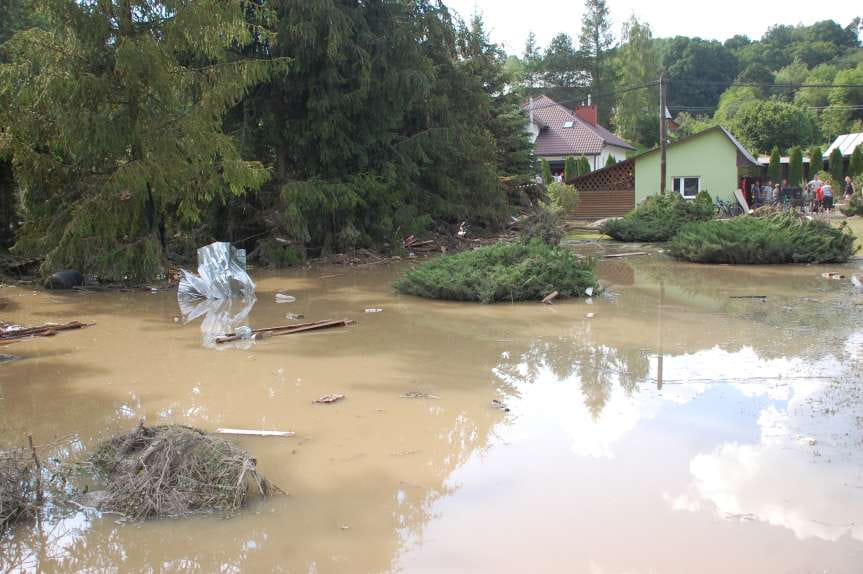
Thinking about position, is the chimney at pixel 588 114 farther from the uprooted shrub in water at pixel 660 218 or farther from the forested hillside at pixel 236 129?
the uprooted shrub in water at pixel 660 218

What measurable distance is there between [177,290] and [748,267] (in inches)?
508

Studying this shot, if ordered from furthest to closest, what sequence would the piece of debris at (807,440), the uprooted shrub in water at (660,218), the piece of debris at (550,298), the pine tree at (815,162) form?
the pine tree at (815,162) → the uprooted shrub in water at (660,218) → the piece of debris at (550,298) → the piece of debris at (807,440)

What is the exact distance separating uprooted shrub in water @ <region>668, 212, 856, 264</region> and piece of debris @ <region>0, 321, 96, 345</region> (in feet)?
46.8

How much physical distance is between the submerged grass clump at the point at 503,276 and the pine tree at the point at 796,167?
37.1 meters

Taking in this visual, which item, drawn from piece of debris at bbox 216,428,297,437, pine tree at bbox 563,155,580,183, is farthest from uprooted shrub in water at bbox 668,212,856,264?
pine tree at bbox 563,155,580,183

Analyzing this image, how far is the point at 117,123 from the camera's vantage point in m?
15.5

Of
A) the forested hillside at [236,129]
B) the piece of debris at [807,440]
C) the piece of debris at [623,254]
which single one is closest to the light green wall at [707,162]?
the forested hillside at [236,129]

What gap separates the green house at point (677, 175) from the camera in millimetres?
36938

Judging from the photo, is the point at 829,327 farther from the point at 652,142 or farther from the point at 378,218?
the point at 652,142

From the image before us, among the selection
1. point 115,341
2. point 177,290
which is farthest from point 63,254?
point 115,341

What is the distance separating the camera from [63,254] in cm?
1583

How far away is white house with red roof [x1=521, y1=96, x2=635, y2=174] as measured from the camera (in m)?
55.9

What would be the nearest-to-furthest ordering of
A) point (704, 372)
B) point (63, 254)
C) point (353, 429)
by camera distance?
point (353, 429)
point (704, 372)
point (63, 254)

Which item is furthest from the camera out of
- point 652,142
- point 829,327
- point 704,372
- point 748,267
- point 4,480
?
point 652,142
